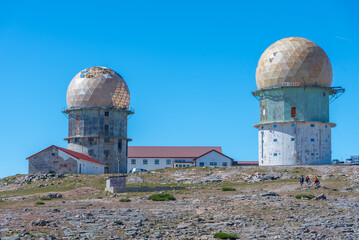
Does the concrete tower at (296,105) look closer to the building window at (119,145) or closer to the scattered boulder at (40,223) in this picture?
the building window at (119,145)

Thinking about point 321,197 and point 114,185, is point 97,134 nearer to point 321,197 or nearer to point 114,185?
point 114,185

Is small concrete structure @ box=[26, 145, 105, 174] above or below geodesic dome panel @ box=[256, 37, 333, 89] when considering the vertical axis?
below

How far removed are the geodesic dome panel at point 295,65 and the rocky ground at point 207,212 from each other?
39.0 feet

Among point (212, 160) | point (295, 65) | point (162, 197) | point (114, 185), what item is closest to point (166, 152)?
point (212, 160)

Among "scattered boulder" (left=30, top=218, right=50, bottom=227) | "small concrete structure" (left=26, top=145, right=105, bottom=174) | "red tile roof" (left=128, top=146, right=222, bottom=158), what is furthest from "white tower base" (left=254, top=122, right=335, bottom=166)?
"scattered boulder" (left=30, top=218, right=50, bottom=227)

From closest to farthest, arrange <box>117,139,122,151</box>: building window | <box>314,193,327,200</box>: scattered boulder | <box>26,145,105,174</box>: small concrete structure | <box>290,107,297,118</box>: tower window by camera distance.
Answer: <box>314,193,327,200</box>: scattered boulder → <box>290,107,297,118</box>: tower window → <box>26,145,105,174</box>: small concrete structure → <box>117,139,122,151</box>: building window

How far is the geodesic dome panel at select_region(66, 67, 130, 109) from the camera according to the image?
71.8m

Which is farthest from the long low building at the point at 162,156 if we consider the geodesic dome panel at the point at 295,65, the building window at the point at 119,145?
the geodesic dome panel at the point at 295,65

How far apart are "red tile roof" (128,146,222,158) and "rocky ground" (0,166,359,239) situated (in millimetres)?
37447

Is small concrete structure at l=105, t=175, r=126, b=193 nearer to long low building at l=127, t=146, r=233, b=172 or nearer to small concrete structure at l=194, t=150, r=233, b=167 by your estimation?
small concrete structure at l=194, t=150, r=233, b=167

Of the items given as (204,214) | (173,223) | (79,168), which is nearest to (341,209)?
(204,214)

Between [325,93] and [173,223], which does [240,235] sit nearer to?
[173,223]

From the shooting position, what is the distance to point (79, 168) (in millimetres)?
64625

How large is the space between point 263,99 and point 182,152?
31.4 metres
